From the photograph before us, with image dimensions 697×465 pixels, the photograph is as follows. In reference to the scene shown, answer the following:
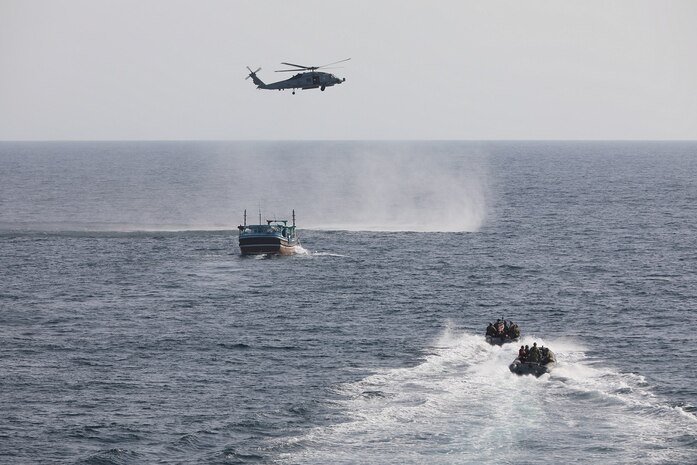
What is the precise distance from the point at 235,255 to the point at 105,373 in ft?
235

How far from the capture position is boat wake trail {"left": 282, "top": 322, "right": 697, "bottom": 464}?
68.4 meters

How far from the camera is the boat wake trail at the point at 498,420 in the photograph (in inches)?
2692

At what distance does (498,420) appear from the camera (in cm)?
7494

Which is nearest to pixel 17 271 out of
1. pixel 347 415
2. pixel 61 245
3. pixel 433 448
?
pixel 61 245

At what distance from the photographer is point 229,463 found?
66.5 m

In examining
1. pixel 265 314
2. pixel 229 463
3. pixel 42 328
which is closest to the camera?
A: pixel 229 463

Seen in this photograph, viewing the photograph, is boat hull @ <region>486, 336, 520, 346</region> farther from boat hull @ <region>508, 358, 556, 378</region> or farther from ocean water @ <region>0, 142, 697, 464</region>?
boat hull @ <region>508, 358, 556, 378</region>

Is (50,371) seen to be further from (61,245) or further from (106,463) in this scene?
(61,245)
